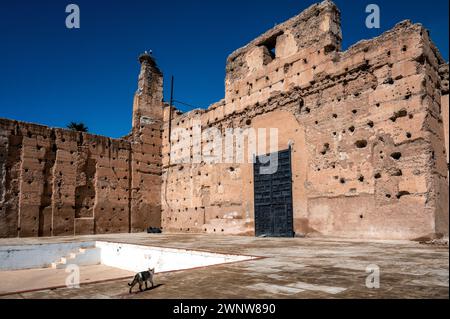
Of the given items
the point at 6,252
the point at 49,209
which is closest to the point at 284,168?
the point at 6,252

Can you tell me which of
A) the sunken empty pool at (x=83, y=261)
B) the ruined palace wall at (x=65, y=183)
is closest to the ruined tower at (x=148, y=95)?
the ruined palace wall at (x=65, y=183)

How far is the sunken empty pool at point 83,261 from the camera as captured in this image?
7.86 metres

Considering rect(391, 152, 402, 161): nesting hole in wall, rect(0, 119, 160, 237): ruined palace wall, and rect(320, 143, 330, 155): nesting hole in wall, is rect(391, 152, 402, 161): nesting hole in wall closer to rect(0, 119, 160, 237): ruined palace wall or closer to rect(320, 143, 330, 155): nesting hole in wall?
rect(320, 143, 330, 155): nesting hole in wall

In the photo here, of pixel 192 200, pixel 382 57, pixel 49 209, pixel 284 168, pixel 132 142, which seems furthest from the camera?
pixel 132 142

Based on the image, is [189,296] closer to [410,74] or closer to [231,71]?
[410,74]

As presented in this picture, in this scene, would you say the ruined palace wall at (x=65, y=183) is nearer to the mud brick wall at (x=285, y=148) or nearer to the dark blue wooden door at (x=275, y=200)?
the mud brick wall at (x=285, y=148)

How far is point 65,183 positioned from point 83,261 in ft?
21.1

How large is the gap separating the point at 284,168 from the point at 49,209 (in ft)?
31.3

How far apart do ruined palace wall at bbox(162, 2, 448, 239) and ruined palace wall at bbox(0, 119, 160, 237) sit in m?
4.11

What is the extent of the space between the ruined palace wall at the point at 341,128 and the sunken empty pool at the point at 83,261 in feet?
18.1

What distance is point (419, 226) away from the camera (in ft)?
31.4

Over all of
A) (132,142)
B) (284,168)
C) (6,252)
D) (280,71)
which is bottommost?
(6,252)

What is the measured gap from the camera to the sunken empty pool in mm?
7855

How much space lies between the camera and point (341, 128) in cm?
1184
